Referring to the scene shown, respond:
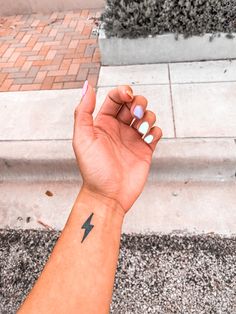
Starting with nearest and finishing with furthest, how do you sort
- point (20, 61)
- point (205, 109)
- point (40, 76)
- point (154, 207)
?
point (154, 207) < point (205, 109) < point (40, 76) < point (20, 61)

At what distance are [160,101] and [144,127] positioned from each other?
71.3 inches

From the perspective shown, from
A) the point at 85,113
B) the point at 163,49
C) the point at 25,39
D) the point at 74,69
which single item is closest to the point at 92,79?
the point at 74,69

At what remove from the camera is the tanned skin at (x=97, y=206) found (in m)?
1.49

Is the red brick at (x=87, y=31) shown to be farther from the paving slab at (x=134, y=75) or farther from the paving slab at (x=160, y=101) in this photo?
the paving slab at (x=160, y=101)

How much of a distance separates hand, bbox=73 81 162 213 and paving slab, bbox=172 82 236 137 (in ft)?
4.17

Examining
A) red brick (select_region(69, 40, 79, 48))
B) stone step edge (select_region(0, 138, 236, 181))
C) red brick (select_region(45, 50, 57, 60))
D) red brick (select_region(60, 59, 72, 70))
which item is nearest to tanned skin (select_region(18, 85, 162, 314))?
stone step edge (select_region(0, 138, 236, 181))

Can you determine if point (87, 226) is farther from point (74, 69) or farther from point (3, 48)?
point (3, 48)

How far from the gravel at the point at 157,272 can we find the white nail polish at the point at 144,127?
3.50 ft

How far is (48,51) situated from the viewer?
4.62 m

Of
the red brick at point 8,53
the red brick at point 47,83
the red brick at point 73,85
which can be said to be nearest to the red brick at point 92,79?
the red brick at point 73,85

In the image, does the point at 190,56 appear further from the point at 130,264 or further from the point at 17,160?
the point at 130,264

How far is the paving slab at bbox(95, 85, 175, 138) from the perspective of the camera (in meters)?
3.26

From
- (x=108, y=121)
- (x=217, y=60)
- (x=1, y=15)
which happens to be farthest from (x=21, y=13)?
(x=108, y=121)

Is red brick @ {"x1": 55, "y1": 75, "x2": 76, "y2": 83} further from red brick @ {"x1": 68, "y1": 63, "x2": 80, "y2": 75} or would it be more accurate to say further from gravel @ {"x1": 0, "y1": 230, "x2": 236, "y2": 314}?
gravel @ {"x1": 0, "y1": 230, "x2": 236, "y2": 314}
